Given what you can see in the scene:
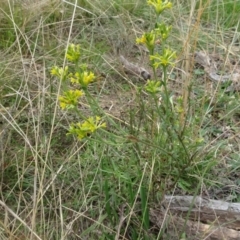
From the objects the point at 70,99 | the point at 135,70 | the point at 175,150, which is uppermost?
the point at 70,99

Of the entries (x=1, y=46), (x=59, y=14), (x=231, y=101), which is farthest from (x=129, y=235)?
(x=59, y=14)

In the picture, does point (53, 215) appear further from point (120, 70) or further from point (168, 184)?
point (120, 70)

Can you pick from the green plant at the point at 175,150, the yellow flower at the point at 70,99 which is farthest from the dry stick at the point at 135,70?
the yellow flower at the point at 70,99

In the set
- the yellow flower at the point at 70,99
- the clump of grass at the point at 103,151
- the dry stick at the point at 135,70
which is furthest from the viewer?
the dry stick at the point at 135,70

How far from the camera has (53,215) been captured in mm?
1828

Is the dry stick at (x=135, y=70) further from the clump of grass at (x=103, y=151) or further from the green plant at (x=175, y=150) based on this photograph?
the green plant at (x=175, y=150)

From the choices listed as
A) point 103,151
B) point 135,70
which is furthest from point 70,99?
point 135,70

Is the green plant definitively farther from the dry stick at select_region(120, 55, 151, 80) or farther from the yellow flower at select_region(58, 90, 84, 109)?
the dry stick at select_region(120, 55, 151, 80)

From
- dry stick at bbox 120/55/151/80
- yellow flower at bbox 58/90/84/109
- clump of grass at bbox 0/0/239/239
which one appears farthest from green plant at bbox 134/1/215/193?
dry stick at bbox 120/55/151/80

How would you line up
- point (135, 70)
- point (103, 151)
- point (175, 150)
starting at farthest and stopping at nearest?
point (135, 70) → point (103, 151) → point (175, 150)

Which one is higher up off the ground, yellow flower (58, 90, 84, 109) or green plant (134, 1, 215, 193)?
yellow flower (58, 90, 84, 109)

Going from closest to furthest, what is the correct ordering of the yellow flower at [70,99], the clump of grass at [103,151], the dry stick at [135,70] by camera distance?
the yellow flower at [70,99]
the clump of grass at [103,151]
the dry stick at [135,70]

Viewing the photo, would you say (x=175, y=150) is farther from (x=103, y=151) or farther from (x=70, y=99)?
(x=70, y=99)

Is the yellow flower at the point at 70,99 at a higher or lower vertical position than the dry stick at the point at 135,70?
higher
